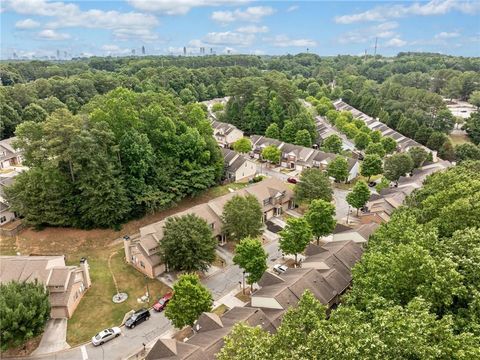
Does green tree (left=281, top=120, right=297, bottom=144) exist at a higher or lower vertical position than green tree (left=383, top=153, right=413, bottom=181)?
higher

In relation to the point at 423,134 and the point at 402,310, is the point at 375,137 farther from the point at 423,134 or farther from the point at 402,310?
the point at 402,310

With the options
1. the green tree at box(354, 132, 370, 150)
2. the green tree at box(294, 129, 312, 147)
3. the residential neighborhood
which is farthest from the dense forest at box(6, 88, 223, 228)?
the green tree at box(354, 132, 370, 150)

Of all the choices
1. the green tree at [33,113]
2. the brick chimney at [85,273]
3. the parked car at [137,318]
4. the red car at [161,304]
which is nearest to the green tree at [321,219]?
the red car at [161,304]

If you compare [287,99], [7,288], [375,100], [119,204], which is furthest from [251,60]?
[7,288]

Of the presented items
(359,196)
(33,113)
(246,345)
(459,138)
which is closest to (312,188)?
(359,196)

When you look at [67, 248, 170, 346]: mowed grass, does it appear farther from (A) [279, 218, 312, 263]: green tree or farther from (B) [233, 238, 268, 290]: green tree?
(A) [279, 218, 312, 263]: green tree
